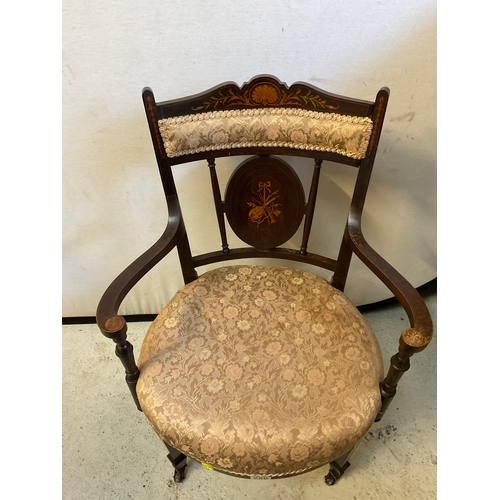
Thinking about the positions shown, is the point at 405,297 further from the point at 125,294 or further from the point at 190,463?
the point at 190,463

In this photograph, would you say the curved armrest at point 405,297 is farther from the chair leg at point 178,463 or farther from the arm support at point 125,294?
the chair leg at point 178,463

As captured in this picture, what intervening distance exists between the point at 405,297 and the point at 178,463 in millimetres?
806

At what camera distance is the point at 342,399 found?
79 centimetres

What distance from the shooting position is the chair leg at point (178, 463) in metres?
1.06

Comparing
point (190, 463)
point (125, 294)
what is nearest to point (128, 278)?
point (125, 294)

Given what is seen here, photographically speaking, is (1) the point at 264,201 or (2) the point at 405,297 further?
(1) the point at 264,201

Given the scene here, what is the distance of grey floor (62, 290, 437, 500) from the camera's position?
3.73 feet

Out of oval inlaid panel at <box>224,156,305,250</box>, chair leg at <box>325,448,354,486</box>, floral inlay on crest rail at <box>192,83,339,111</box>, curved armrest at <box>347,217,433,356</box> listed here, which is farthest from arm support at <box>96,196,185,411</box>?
chair leg at <box>325,448,354,486</box>

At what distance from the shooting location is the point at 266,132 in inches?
34.3

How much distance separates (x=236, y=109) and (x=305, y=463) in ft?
2.50

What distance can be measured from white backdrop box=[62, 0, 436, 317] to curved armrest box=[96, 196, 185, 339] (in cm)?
21

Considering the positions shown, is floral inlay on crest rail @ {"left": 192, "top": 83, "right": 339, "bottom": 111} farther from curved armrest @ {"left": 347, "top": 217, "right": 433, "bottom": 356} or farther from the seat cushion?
the seat cushion

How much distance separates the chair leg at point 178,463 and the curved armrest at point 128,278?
501mm
